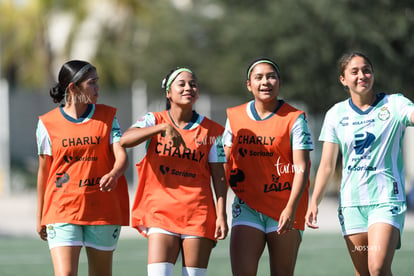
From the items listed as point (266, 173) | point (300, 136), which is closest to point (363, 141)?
point (300, 136)

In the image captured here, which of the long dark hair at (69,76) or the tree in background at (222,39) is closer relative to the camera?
the long dark hair at (69,76)

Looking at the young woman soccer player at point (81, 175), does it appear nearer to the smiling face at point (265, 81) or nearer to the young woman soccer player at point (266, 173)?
the young woman soccer player at point (266, 173)

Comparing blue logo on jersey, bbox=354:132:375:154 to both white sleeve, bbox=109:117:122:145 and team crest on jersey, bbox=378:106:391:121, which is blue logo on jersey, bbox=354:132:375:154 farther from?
white sleeve, bbox=109:117:122:145

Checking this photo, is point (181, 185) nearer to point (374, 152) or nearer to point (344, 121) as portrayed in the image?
point (344, 121)

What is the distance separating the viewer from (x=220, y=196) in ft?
22.4

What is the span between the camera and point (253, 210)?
7.11m

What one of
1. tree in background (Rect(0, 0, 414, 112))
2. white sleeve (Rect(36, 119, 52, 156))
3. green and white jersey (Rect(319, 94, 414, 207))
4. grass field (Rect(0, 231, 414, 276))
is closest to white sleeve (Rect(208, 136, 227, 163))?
green and white jersey (Rect(319, 94, 414, 207))

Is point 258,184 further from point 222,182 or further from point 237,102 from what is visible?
point 237,102

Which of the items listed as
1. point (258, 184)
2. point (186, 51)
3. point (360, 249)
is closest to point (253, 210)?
point (258, 184)

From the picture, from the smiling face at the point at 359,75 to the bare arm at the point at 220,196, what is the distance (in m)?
1.29

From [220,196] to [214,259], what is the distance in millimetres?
7581

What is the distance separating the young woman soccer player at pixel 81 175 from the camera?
7000mm

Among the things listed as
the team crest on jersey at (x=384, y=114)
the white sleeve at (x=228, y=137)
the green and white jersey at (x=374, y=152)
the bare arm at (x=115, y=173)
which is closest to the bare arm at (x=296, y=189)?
the green and white jersey at (x=374, y=152)

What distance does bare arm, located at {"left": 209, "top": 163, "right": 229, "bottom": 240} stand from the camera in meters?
6.77
